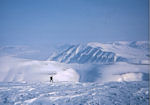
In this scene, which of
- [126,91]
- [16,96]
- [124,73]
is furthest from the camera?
[124,73]

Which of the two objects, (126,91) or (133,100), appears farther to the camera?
(126,91)

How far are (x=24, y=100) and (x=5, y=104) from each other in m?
2.24

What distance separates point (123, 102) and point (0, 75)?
7536 inches

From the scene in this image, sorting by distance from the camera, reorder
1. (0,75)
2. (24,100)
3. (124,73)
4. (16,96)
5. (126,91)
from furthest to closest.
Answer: (0,75), (124,73), (126,91), (16,96), (24,100)

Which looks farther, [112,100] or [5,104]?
[112,100]

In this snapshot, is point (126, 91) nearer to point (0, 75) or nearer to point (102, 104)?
point (102, 104)

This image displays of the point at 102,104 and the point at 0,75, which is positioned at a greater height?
the point at 102,104

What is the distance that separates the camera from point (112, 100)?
19312mm

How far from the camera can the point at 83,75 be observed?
12425 centimetres

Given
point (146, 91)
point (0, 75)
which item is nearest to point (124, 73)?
point (146, 91)

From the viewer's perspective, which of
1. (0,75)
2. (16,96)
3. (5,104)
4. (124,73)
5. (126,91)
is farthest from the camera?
(0,75)

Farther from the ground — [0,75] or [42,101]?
[42,101]

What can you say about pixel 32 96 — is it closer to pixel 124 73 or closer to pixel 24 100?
pixel 24 100

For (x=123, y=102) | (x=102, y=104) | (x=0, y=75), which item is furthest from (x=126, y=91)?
(x=0, y=75)
